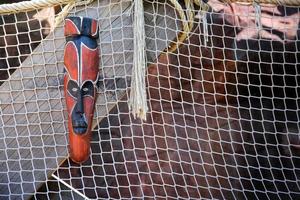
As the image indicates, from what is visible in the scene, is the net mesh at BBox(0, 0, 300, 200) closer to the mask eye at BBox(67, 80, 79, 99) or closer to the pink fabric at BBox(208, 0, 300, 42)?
the pink fabric at BBox(208, 0, 300, 42)

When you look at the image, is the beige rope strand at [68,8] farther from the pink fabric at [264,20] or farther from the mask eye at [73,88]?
the pink fabric at [264,20]

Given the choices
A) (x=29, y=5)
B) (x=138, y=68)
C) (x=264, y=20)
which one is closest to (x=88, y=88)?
(x=138, y=68)

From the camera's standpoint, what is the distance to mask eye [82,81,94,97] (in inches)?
50.7

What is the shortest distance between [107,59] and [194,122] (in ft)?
2.71

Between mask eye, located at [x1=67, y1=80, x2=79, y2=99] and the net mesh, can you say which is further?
the net mesh

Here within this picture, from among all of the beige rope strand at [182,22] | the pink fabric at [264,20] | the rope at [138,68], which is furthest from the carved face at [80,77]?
the pink fabric at [264,20]

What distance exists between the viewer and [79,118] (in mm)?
1287

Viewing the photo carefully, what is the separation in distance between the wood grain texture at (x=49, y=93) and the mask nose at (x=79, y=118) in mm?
51

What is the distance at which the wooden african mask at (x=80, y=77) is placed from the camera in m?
1.28

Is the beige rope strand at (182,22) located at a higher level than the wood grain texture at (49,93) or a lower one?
higher

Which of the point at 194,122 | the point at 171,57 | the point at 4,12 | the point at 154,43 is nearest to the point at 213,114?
the point at 194,122

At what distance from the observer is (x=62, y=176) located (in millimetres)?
2080

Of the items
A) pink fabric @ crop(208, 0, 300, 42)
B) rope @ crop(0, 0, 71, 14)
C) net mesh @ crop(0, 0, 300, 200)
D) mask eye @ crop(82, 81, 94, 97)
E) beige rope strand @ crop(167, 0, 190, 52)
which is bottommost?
net mesh @ crop(0, 0, 300, 200)

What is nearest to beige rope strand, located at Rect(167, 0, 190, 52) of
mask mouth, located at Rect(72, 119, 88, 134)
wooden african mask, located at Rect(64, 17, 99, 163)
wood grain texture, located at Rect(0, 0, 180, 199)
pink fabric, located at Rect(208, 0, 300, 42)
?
wood grain texture, located at Rect(0, 0, 180, 199)
